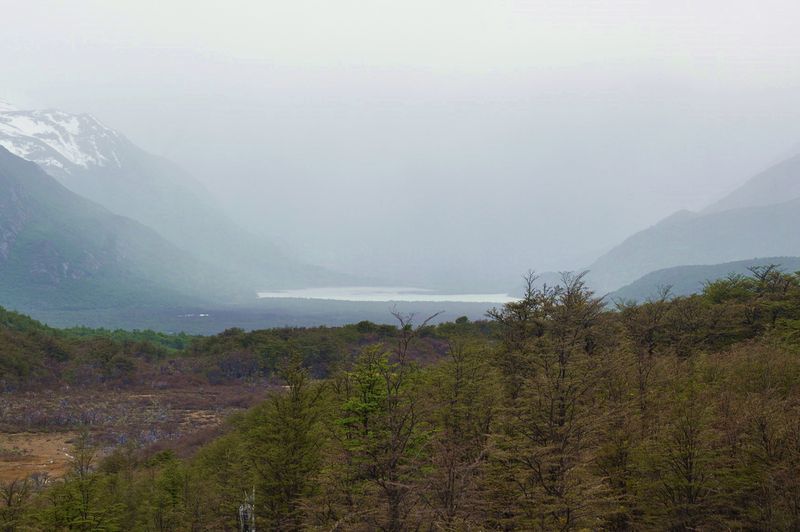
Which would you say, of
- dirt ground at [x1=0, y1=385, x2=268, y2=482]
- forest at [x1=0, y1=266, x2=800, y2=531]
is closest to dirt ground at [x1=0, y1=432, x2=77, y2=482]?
dirt ground at [x1=0, y1=385, x2=268, y2=482]

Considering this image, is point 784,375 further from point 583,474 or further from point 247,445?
point 247,445

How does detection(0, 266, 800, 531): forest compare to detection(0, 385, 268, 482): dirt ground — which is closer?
detection(0, 266, 800, 531): forest

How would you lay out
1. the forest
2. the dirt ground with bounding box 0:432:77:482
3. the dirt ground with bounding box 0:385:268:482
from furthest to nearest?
the dirt ground with bounding box 0:385:268:482, the dirt ground with bounding box 0:432:77:482, the forest

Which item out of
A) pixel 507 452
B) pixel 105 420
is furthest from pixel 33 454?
pixel 507 452

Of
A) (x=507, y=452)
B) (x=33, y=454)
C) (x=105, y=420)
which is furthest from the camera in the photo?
(x=105, y=420)

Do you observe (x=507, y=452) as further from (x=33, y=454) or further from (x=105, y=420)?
(x=105, y=420)

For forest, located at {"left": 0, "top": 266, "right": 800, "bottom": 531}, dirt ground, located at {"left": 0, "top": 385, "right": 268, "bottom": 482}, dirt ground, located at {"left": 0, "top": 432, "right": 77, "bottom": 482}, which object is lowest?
dirt ground, located at {"left": 0, "top": 432, "right": 77, "bottom": 482}

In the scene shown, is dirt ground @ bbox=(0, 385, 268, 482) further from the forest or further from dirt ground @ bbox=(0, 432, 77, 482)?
the forest

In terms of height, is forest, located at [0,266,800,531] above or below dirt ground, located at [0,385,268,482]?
above

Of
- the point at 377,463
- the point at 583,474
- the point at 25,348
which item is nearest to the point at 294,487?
the point at 377,463
